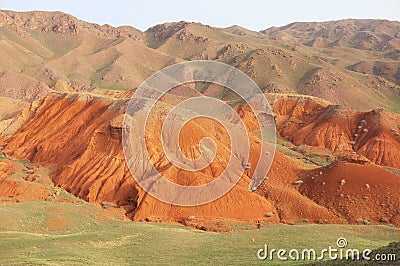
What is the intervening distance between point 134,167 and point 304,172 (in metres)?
18.0

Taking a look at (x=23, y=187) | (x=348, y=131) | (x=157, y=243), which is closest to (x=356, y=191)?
(x=157, y=243)

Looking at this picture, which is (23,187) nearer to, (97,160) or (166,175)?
(97,160)

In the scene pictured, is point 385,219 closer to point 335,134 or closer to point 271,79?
point 335,134

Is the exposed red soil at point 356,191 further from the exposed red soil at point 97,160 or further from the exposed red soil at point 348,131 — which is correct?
the exposed red soil at point 348,131

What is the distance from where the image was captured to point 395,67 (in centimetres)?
15088

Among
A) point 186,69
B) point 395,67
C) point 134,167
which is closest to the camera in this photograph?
point 134,167

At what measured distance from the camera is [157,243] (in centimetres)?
2491

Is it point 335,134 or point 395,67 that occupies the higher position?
point 395,67

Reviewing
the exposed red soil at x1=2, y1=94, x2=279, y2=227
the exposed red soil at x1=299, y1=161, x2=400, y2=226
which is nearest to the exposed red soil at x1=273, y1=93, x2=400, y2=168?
the exposed red soil at x1=299, y1=161, x2=400, y2=226

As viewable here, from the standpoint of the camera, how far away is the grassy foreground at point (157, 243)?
829 inches

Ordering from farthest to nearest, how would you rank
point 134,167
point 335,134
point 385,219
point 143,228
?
point 335,134
point 134,167
point 385,219
point 143,228

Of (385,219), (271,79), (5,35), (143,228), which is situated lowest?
(385,219)

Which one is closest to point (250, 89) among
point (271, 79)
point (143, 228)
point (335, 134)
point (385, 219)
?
point (271, 79)

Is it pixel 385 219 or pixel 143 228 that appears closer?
pixel 143 228
